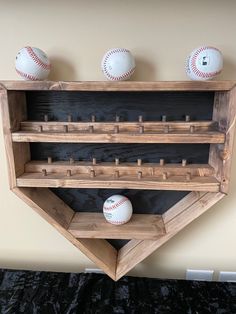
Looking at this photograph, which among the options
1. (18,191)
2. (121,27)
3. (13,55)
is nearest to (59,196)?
(18,191)

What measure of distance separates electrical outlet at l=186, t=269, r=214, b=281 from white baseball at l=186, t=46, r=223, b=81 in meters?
0.72

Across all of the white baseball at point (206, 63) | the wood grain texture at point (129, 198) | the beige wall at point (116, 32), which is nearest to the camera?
the white baseball at point (206, 63)

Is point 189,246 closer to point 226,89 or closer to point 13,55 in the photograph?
point 226,89

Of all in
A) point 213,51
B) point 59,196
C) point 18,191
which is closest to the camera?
point 213,51

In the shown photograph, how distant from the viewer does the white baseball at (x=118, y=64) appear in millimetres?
684

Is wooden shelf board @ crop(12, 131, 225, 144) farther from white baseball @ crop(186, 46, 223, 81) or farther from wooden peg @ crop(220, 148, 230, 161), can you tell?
white baseball @ crop(186, 46, 223, 81)

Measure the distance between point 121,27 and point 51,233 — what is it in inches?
30.3

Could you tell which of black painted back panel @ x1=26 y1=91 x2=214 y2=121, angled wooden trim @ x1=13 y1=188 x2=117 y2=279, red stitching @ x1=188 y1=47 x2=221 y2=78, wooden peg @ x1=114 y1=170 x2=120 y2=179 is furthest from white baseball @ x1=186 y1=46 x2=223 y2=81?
angled wooden trim @ x1=13 y1=188 x2=117 y2=279

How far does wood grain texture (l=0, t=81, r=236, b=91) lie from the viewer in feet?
2.21

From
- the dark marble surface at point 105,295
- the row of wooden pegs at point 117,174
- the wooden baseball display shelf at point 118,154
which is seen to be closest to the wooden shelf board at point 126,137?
the wooden baseball display shelf at point 118,154

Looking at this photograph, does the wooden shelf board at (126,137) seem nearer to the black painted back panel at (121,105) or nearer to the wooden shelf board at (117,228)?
the black painted back panel at (121,105)

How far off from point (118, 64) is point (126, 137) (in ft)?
0.63

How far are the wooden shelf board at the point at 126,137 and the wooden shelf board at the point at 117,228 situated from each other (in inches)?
11.4

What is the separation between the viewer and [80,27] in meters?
0.80
